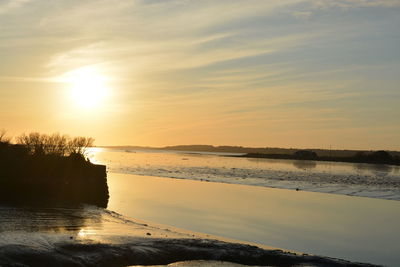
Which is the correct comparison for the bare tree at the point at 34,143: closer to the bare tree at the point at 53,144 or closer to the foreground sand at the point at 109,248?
the bare tree at the point at 53,144

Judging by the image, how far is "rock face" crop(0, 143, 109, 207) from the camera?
32.6 m

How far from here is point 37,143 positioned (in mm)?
39250

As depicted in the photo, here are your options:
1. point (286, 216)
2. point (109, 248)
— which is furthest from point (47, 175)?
point (109, 248)

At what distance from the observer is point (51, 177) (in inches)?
1373

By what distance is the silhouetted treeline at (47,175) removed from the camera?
1286 inches

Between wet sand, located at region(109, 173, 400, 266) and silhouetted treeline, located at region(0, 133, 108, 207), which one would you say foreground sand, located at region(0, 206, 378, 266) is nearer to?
wet sand, located at region(109, 173, 400, 266)

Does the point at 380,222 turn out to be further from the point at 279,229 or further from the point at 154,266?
the point at 154,266

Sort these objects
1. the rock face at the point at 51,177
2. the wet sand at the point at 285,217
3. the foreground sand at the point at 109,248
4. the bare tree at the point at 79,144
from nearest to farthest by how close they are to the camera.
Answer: the foreground sand at the point at 109,248 < the wet sand at the point at 285,217 < the rock face at the point at 51,177 < the bare tree at the point at 79,144

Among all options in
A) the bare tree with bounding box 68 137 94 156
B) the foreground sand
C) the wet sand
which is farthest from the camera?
the bare tree with bounding box 68 137 94 156

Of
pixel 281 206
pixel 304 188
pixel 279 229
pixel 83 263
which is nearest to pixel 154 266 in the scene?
pixel 83 263

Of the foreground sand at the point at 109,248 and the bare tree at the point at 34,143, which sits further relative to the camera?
the bare tree at the point at 34,143

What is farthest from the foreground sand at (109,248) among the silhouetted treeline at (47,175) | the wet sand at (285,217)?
the silhouetted treeline at (47,175)

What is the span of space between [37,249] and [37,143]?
26981mm

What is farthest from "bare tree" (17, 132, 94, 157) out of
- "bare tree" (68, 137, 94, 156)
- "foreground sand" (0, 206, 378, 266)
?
"foreground sand" (0, 206, 378, 266)
